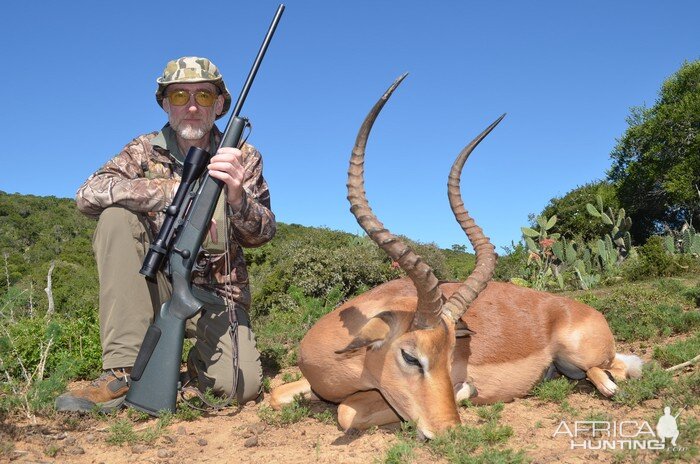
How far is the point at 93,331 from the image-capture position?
6.16 metres

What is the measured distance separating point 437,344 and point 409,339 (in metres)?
0.18

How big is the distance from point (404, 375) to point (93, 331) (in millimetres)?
3673

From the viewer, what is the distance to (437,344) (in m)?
3.87

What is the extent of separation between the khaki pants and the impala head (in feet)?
4.00

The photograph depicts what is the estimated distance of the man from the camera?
4570mm

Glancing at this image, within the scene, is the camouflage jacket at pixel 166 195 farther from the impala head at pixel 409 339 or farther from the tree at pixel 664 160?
the tree at pixel 664 160

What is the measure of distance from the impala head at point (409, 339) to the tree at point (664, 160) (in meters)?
20.4

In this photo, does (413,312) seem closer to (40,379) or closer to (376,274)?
(40,379)

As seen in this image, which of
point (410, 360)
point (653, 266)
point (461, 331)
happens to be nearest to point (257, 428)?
point (410, 360)

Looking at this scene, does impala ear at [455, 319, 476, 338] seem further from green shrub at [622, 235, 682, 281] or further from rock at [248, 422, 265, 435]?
green shrub at [622, 235, 682, 281]

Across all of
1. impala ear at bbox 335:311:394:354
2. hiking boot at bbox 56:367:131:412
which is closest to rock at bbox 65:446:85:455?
hiking boot at bbox 56:367:131:412

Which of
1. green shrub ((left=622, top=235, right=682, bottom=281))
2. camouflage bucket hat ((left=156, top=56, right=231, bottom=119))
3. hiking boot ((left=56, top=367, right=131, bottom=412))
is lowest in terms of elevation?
hiking boot ((left=56, top=367, right=131, bottom=412))

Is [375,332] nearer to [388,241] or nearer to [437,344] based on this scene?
[437,344]

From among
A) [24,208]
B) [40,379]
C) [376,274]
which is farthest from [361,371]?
[24,208]
